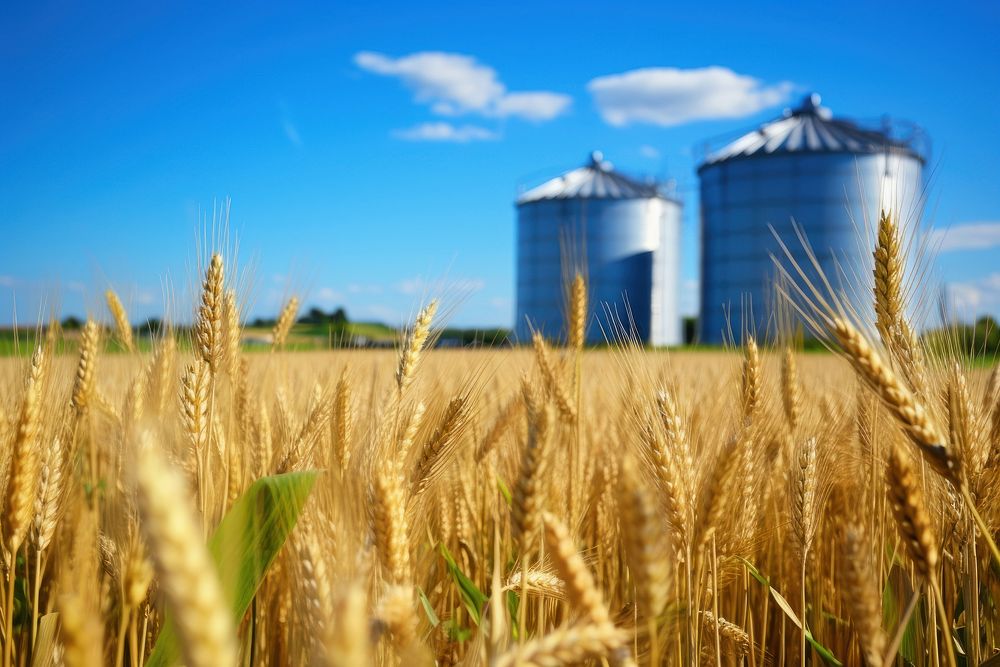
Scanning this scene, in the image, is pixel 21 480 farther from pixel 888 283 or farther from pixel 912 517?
pixel 888 283

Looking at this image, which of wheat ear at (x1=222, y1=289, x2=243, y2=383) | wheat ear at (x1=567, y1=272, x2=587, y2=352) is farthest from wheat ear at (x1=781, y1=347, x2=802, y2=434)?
wheat ear at (x1=222, y1=289, x2=243, y2=383)

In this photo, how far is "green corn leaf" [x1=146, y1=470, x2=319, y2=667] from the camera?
3.07 ft

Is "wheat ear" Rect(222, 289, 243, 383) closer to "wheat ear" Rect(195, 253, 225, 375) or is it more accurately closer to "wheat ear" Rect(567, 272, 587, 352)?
"wheat ear" Rect(195, 253, 225, 375)

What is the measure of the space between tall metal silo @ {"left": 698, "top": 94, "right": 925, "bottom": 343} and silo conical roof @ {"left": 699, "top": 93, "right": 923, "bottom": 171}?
1.1 inches

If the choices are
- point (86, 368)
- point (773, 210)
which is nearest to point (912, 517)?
point (86, 368)

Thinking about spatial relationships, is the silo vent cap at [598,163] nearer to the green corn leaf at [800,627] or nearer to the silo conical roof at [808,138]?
the silo conical roof at [808,138]

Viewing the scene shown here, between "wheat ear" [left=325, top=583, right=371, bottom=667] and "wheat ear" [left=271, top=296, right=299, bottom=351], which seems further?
"wheat ear" [left=271, top=296, right=299, bottom=351]

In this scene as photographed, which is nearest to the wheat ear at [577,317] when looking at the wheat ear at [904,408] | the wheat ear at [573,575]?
the wheat ear at [904,408]

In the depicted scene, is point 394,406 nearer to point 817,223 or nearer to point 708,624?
point 708,624

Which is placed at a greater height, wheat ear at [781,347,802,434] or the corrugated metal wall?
the corrugated metal wall

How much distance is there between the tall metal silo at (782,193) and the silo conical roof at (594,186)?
123 inches

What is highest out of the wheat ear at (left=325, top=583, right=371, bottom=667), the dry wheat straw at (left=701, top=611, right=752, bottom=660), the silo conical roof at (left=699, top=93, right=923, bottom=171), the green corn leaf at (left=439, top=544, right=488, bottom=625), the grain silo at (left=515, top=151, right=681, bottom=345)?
the silo conical roof at (left=699, top=93, right=923, bottom=171)

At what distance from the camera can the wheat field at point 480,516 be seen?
2.17 feet

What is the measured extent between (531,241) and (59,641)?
906 inches
